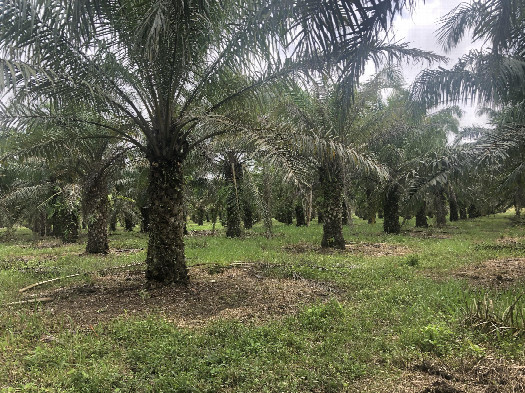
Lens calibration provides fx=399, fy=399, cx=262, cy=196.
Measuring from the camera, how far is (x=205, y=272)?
898 centimetres

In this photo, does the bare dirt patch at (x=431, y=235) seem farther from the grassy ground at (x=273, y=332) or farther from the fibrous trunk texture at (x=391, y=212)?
the grassy ground at (x=273, y=332)

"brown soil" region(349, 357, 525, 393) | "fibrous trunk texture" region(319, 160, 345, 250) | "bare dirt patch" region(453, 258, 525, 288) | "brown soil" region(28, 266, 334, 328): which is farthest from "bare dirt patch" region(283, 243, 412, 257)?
"brown soil" region(349, 357, 525, 393)

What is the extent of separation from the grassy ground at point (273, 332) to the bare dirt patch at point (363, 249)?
10.9 ft

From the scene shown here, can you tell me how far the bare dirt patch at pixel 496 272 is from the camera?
7364 millimetres

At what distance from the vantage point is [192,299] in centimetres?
668

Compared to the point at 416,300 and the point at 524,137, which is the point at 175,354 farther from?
the point at 524,137

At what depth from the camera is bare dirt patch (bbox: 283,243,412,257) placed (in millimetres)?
12320

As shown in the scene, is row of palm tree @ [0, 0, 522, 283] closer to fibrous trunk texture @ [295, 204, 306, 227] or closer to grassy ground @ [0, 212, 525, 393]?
grassy ground @ [0, 212, 525, 393]

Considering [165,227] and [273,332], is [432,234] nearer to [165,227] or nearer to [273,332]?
[165,227]

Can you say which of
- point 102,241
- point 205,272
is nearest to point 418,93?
point 205,272

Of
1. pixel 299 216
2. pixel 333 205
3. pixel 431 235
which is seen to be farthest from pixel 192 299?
pixel 299 216

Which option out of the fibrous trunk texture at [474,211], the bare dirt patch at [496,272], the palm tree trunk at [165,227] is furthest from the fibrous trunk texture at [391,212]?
the fibrous trunk texture at [474,211]

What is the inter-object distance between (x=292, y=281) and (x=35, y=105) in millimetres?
5826

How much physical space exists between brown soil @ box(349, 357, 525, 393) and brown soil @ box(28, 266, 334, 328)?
7.33ft
